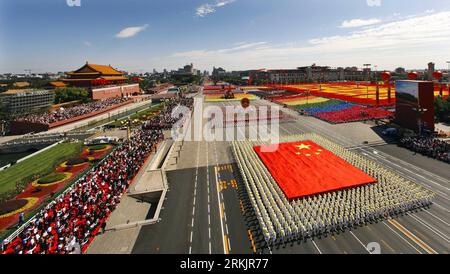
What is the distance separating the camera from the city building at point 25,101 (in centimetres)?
6875

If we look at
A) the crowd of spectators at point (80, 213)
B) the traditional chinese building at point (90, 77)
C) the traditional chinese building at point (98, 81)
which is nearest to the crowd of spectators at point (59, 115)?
the traditional chinese building at point (98, 81)

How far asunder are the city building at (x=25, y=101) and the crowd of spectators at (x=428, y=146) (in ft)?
281

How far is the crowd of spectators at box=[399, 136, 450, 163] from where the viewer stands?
34500 millimetres

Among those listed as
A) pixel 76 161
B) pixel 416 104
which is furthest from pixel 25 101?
pixel 416 104

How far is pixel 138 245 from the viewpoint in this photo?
63.5ft

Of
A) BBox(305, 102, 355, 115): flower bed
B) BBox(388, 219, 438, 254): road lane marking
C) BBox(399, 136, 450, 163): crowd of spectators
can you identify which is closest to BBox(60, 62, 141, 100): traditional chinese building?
BBox(305, 102, 355, 115): flower bed

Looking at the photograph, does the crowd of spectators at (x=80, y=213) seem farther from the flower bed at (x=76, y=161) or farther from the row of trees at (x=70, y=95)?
the row of trees at (x=70, y=95)

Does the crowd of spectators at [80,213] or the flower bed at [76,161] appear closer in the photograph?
the crowd of spectators at [80,213]

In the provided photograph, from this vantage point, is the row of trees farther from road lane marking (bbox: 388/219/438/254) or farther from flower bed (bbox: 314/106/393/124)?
road lane marking (bbox: 388/219/438/254)

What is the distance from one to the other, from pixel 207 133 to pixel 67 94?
58997 mm

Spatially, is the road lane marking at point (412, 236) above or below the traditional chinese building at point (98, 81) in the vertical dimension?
below

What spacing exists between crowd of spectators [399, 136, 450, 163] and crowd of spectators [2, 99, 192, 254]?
125 feet
